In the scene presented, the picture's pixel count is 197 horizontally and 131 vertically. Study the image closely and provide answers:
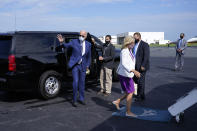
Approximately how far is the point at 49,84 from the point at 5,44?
4.94ft

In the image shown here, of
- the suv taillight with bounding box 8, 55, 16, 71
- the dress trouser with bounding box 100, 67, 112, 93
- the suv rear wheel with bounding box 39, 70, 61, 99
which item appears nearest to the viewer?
the suv taillight with bounding box 8, 55, 16, 71

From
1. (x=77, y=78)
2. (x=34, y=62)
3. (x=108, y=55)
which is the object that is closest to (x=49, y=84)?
(x=34, y=62)

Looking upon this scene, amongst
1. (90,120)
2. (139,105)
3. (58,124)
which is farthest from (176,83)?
(58,124)

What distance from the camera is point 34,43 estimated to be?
6.05 m

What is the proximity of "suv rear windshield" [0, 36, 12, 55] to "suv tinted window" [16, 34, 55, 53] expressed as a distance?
7.5 inches

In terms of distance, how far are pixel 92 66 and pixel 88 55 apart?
1.00 m

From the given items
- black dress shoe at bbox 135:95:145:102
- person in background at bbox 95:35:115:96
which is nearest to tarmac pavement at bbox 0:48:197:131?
black dress shoe at bbox 135:95:145:102

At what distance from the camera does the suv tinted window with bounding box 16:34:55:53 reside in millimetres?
5711

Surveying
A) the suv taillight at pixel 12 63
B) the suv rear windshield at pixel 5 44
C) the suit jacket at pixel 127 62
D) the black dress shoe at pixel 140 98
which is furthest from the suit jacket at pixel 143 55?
the suv rear windshield at pixel 5 44

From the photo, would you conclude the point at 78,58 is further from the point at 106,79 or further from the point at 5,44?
the point at 5,44

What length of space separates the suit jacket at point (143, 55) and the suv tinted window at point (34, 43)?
7.65ft

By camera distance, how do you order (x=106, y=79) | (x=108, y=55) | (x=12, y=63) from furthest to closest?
(x=106, y=79) → (x=108, y=55) → (x=12, y=63)

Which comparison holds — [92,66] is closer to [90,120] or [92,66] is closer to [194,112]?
[90,120]

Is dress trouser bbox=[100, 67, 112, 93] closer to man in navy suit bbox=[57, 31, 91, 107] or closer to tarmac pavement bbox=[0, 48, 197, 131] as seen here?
tarmac pavement bbox=[0, 48, 197, 131]
